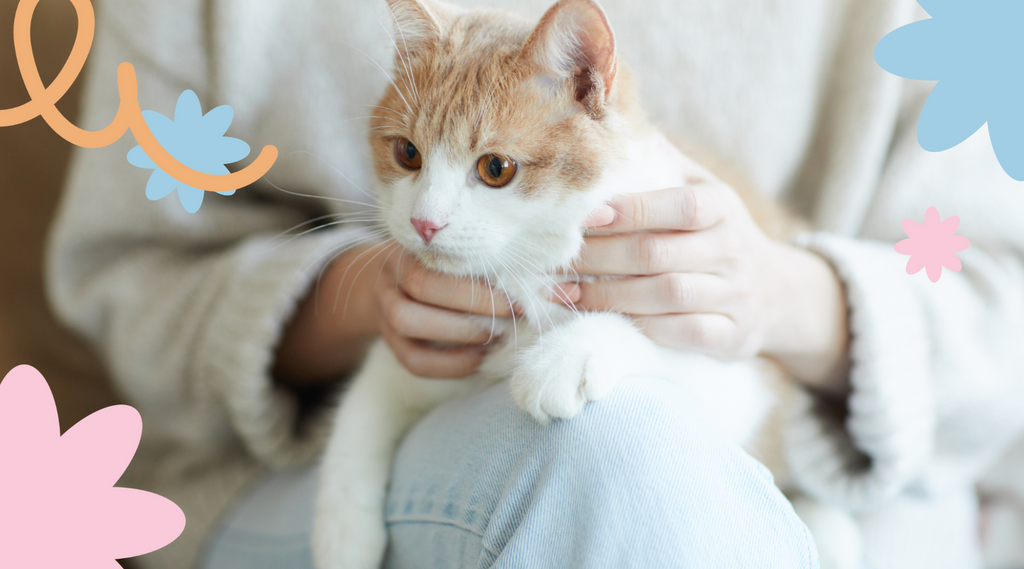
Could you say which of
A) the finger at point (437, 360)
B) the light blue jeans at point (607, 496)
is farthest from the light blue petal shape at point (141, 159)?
the light blue jeans at point (607, 496)

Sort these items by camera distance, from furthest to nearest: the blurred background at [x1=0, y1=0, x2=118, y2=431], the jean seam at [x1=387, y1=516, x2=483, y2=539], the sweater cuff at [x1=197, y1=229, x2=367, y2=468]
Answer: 1. the blurred background at [x1=0, y1=0, x2=118, y2=431]
2. the sweater cuff at [x1=197, y1=229, x2=367, y2=468]
3. the jean seam at [x1=387, y1=516, x2=483, y2=539]

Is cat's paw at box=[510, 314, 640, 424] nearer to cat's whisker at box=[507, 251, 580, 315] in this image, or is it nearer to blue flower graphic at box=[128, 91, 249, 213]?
cat's whisker at box=[507, 251, 580, 315]

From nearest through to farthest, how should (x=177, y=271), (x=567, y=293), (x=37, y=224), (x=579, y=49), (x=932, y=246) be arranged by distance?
1. (x=579, y=49)
2. (x=567, y=293)
3. (x=932, y=246)
4. (x=177, y=271)
5. (x=37, y=224)

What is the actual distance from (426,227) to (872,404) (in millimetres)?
748

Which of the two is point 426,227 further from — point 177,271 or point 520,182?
point 177,271

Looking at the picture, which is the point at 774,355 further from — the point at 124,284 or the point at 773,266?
the point at 124,284

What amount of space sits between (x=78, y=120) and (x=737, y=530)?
1.41 m

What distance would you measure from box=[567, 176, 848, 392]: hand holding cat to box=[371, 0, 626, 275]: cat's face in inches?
2.2

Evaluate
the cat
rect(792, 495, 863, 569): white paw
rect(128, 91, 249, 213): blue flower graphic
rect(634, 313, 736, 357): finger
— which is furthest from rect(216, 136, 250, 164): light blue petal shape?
rect(792, 495, 863, 569): white paw

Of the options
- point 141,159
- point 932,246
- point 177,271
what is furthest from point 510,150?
point 177,271

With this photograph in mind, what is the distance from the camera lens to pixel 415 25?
86cm

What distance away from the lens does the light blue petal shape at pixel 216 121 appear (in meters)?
0.81

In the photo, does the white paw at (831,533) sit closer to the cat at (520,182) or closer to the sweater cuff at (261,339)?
the cat at (520,182)

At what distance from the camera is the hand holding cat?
81 cm
